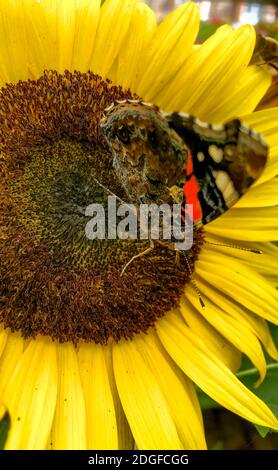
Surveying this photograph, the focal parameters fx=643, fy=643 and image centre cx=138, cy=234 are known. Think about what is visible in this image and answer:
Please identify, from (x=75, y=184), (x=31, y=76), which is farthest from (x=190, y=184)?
(x=31, y=76)

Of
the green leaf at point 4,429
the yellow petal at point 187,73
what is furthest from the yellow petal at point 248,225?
the green leaf at point 4,429

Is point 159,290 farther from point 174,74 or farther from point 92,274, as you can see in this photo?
point 174,74

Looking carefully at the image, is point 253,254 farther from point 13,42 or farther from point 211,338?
point 13,42

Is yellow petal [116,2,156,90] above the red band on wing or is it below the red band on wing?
above

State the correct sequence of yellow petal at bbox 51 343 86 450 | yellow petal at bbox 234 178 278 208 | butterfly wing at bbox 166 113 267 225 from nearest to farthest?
1. butterfly wing at bbox 166 113 267 225
2. yellow petal at bbox 51 343 86 450
3. yellow petal at bbox 234 178 278 208

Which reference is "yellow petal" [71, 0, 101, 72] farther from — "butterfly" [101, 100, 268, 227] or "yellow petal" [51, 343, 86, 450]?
"yellow petal" [51, 343, 86, 450]

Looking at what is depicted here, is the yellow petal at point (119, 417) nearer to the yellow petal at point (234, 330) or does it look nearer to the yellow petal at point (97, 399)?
the yellow petal at point (97, 399)

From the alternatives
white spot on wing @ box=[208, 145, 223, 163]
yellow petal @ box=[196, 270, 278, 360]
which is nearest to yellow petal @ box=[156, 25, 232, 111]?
white spot on wing @ box=[208, 145, 223, 163]
